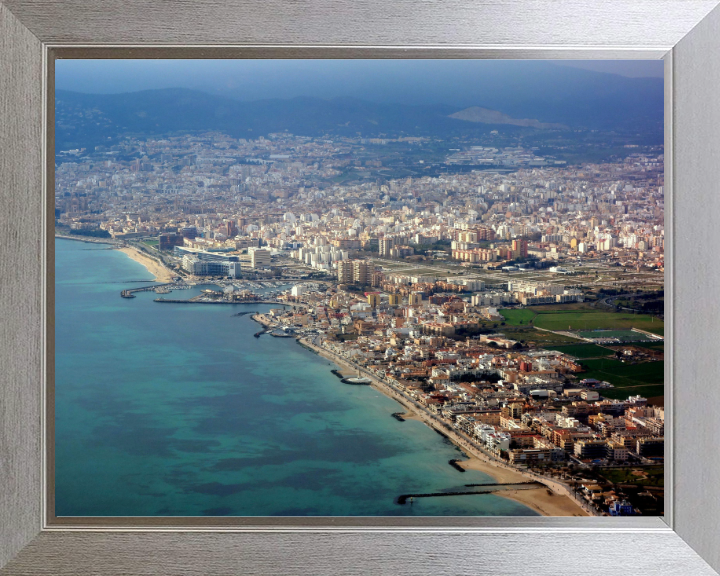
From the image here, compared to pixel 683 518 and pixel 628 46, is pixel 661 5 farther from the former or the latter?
pixel 683 518

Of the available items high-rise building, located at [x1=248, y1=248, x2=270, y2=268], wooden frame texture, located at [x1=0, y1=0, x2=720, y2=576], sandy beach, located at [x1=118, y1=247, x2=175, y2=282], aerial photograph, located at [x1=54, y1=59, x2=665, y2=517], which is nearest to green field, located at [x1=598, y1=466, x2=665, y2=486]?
aerial photograph, located at [x1=54, y1=59, x2=665, y2=517]

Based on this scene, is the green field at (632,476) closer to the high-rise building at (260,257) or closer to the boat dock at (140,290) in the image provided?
the high-rise building at (260,257)

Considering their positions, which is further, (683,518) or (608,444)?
(608,444)

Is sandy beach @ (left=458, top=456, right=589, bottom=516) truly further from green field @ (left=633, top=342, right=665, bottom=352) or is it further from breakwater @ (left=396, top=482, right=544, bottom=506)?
green field @ (left=633, top=342, right=665, bottom=352)

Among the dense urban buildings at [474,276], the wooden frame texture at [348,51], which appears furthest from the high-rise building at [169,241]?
the wooden frame texture at [348,51]

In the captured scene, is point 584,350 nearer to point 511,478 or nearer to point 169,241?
point 511,478

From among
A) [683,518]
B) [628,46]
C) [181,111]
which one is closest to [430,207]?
[628,46]
